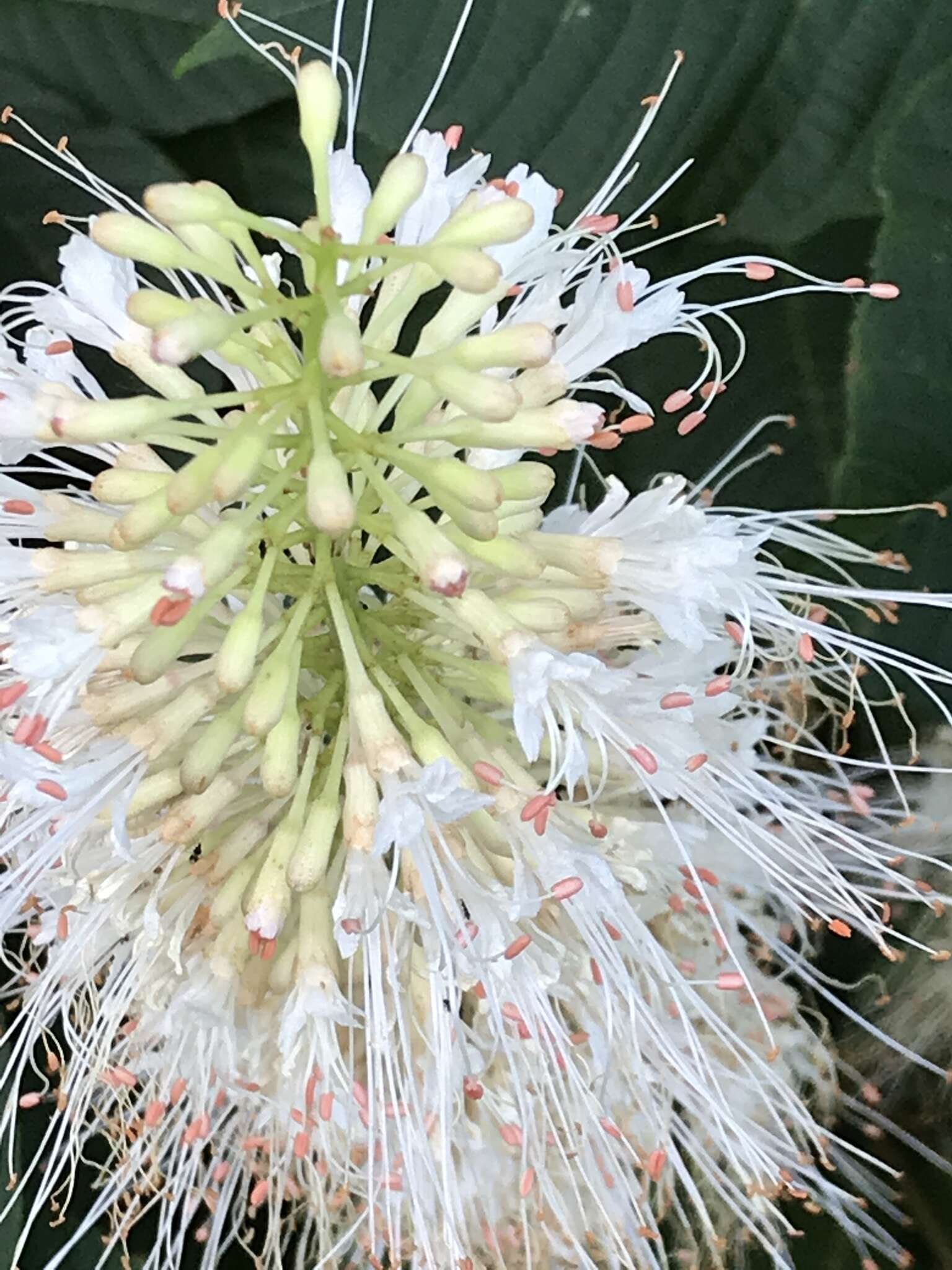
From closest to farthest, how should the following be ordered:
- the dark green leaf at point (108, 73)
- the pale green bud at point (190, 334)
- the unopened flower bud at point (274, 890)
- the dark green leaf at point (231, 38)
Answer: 1. the pale green bud at point (190, 334)
2. the unopened flower bud at point (274, 890)
3. the dark green leaf at point (231, 38)
4. the dark green leaf at point (108, 73)

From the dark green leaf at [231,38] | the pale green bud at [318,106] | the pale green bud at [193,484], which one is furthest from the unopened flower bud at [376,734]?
the dark green leaf at [231,38]

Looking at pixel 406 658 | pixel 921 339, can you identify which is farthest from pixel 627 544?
pixel 921 339

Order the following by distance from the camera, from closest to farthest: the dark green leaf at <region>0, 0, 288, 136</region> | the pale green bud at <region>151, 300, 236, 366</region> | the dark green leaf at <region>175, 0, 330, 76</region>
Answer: the pale green bud at <region>151, 300, 236, 366</region>
the dark green leaf at <region>175, 0, 330, 76</region>
the dark green leaf at <region>0, 0, 288, 136</region>

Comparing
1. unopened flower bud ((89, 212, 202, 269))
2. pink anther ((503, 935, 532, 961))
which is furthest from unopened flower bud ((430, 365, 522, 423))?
pink anther ((503, 935, 532, 961))

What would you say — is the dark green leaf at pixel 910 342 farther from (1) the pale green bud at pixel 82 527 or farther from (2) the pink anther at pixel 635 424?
(1) the pale green bud at pixel 82 527

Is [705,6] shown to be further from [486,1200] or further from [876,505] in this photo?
[486,1200]

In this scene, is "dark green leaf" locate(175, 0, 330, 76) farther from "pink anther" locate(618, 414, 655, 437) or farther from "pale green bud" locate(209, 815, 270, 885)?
"pale green bud" locate(209, 815, 270, 885)
